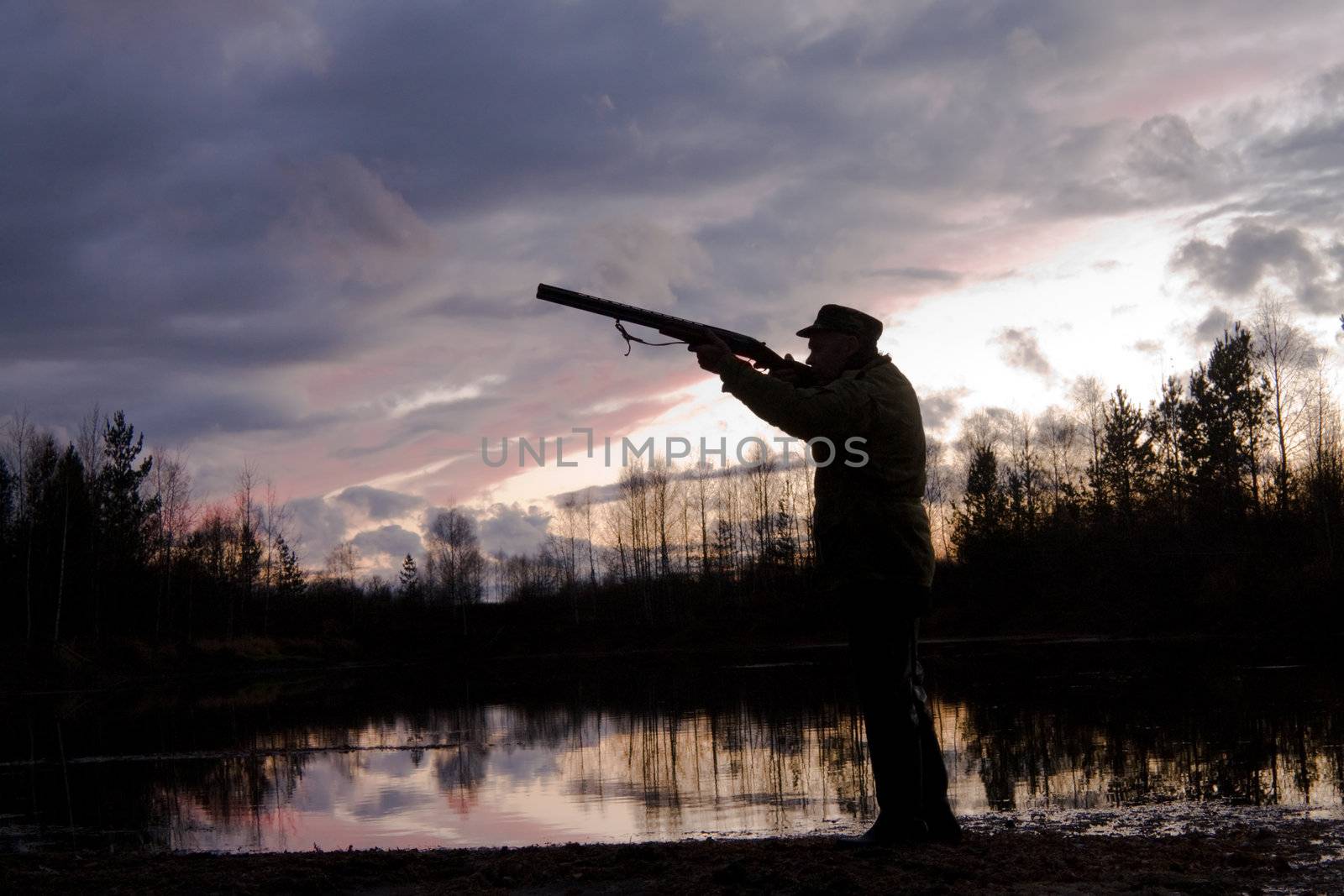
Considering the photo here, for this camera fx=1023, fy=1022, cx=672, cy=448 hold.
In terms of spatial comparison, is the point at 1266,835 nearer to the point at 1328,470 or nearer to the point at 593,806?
the point at 593,806

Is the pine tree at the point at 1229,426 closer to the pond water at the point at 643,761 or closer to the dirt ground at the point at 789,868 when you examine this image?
the pond water at the point at 643,761

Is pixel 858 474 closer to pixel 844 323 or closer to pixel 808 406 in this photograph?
pixel 808 406

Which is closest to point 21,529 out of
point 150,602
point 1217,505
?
point 150,602

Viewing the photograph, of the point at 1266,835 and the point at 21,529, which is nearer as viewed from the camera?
the point at 1266,835

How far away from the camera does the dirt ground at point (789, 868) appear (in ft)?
12.1

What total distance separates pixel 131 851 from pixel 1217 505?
5025cm

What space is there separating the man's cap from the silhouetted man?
43 centimetres

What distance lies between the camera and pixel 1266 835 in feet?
15.5

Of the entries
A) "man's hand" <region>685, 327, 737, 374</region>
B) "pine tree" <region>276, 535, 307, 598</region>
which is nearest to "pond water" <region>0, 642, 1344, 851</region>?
"man's hand" <region>685, 327, 737, 374</region>

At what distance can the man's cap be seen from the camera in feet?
16.2

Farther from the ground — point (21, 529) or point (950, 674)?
point (21, 529)

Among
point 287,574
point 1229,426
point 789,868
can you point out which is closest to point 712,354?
point 789,868

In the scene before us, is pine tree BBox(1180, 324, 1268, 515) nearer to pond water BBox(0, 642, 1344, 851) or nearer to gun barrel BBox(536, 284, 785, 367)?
pond water BBox(0, 642, 1344, 851)

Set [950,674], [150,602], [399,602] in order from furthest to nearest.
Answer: [399,602], [150,602], [950,674]
